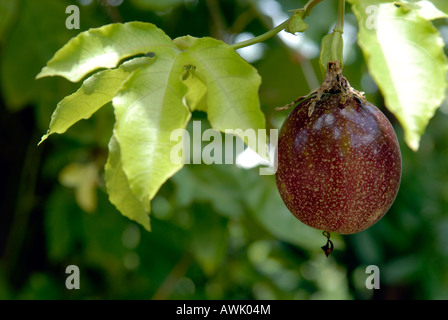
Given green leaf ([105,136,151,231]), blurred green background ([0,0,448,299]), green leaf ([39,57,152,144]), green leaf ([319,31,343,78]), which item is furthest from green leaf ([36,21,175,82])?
blurred green background ([0,0,448,299])

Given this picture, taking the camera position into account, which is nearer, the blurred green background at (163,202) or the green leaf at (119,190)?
the green leaf at (119,190)

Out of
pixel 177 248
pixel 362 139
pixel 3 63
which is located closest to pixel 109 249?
pixel 177 248

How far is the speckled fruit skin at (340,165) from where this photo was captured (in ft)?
2.89

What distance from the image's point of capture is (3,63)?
6.09 ft

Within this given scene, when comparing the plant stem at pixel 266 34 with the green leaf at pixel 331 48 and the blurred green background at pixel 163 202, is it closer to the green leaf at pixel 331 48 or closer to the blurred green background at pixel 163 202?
the green leaf at pixel 331 48

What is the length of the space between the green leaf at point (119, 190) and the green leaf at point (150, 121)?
119mm

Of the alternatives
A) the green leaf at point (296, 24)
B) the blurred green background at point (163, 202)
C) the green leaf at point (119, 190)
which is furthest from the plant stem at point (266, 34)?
the blurred green background at point (163, 202)

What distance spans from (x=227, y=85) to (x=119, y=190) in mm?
262

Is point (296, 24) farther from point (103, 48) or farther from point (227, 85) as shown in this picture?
point (103, 48)

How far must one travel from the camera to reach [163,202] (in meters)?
2.59

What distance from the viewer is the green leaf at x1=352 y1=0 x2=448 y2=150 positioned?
22.7 inches

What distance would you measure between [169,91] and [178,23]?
1.58 meters
